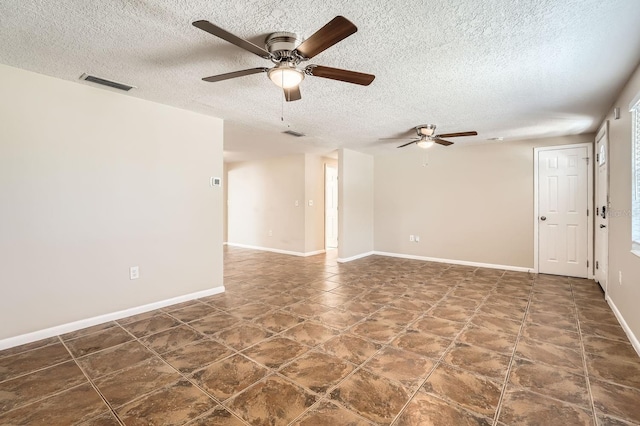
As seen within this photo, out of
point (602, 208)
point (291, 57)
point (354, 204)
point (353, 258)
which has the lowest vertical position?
point (353, 258)

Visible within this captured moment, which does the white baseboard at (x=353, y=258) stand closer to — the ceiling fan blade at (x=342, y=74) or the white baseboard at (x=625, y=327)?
the white baseboard at (x=625, y=327)

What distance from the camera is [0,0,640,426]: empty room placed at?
1.76 meters

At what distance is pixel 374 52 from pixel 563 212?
4.42 metres

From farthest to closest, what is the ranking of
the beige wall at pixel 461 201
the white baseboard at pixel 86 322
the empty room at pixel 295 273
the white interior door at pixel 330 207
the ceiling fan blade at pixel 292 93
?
1. the white interior door at pixel 330 207
2. the beige wall at pixel 461 201
3. the white baseboard at pixel 86 322
4. the ceiling fan blade at pixel 292 93
5. the empty room at pixel 295 273

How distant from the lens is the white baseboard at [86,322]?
2488 mm

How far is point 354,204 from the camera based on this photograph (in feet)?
20.4

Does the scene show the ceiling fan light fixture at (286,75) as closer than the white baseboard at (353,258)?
Yes

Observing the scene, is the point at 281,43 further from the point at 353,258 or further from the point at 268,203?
the point at 268,203

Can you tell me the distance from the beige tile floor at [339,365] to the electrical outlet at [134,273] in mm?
437

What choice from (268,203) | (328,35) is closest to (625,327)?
(328,35)

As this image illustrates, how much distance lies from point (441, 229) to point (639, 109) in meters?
3.60

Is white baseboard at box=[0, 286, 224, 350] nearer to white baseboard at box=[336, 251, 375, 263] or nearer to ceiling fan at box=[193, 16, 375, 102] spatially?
ceiling fan at box=[193, 16, 375, 102]

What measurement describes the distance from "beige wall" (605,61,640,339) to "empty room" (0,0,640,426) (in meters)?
0.04

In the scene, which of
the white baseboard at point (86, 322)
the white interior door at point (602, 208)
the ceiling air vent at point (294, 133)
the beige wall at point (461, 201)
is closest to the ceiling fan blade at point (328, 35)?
the ceiling air vent at point (294, 133)
